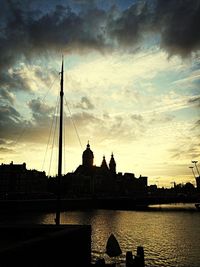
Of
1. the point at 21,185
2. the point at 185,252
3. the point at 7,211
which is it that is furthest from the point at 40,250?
the point at 21,185

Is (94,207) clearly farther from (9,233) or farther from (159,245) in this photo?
(9,233)

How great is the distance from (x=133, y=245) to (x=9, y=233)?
98.0 ft

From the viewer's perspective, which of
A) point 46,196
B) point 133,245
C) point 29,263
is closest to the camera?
point 29,263

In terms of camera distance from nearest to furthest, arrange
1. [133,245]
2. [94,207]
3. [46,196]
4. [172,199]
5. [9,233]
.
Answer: [9,233]
[133,245]
[46,196]
[94,207]
[172,199]

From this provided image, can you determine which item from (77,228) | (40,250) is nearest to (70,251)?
(77,228)

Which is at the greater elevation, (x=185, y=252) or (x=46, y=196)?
(x=46, y=196)

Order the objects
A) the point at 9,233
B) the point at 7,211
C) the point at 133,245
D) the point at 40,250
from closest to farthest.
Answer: the point at 40,250 < the point at 9,233 < the point at 133,245 < the point at 7,211

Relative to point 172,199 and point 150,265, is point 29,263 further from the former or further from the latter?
point 172,199

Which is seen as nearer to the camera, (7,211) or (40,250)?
(40,250)

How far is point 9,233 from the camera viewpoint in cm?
1758

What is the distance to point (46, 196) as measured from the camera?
12719 centimetres

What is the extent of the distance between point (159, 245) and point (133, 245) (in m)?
4.04

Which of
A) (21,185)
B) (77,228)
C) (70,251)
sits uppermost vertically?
(21,185)

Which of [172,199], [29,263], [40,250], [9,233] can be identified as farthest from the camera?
[172,199]
